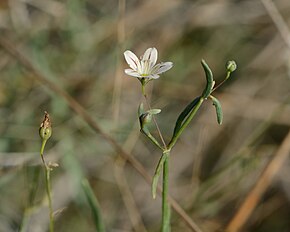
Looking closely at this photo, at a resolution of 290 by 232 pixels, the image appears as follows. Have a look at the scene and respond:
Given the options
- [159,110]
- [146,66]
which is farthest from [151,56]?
[159,110]

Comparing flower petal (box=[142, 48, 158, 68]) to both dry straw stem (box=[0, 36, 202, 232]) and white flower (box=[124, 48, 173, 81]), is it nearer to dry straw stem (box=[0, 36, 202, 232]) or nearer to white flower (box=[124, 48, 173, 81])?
white flower (box=[124, 48, 173, 81])

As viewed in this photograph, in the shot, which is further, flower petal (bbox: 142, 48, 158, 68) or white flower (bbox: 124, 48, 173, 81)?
flower petal (bbox: 142, 48, 158, 68)

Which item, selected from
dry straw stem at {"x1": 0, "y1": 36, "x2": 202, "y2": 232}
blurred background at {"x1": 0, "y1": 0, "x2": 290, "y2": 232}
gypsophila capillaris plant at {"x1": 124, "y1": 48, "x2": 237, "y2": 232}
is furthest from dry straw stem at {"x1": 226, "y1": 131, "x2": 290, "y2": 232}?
gypsophila capillaris plant at {"x1": 124, "y1": 48, "x2": 237, "y2": 232}

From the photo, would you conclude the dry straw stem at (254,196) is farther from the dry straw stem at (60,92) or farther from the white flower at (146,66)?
the white flower at (146,66)

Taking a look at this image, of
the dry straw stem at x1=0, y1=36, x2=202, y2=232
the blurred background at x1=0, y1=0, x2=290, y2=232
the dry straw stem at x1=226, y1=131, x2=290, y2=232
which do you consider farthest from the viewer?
the blurred background at x1=0, y1=0, x2=290, y2=232

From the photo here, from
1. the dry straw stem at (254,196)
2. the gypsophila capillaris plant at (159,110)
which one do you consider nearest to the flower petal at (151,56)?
the gypsophila capillaris plant at (159,110)
